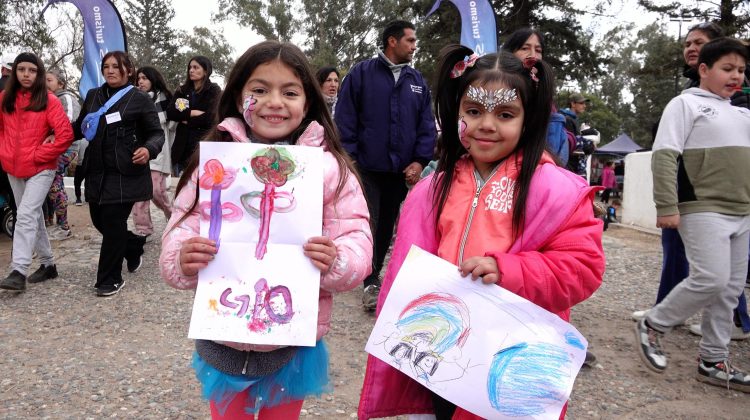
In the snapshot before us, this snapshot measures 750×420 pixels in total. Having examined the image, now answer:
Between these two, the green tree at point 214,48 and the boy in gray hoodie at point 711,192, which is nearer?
the boy in gray hoodie at point 711,192

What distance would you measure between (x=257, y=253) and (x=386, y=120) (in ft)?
8.89

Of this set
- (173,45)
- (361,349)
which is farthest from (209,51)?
(361,349)

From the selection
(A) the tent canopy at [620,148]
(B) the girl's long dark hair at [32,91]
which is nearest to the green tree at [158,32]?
(A) the tent canopy at [620,148]

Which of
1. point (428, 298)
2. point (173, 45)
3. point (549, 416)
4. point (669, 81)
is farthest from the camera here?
point (173, 45)

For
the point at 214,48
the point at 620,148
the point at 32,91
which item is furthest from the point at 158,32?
the point at 32,91

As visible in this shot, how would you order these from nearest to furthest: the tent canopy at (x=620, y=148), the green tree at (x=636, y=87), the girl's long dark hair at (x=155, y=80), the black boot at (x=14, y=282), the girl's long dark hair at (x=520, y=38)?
1. the girl's long dark hair at (x=520, y=38)
2. the black boot at (x=14, y=282)
3. the girl's long dark hair at (x=155, y=80)
4. the tent canopy at (x=620, y=148)
5. the green tree at (x=636, y=87)

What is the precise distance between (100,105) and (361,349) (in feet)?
9.48

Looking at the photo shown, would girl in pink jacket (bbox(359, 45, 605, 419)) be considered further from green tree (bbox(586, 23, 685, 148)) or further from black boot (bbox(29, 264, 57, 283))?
green tree (bbox(586, 23, 685, 148))

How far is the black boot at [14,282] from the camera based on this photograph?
4.32 m

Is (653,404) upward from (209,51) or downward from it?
downward

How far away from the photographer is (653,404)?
9.52 feet

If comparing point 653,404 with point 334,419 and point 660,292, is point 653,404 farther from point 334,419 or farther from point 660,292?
point 334,419

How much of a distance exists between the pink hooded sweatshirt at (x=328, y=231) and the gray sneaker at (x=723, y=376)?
8.39 ft

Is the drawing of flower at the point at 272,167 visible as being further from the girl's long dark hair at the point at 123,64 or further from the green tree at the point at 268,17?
the green tree at the point at 268,17
